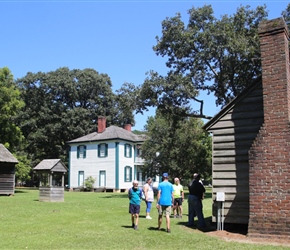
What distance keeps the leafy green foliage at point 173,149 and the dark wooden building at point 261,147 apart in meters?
26.6

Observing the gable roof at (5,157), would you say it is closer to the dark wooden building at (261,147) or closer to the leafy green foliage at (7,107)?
the leafy green foliage at (7,107)

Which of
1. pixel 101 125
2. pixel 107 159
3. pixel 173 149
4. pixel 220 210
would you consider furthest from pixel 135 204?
pixel 101 125

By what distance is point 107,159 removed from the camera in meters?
44.8

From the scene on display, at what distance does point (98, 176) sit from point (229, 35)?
24721 mm

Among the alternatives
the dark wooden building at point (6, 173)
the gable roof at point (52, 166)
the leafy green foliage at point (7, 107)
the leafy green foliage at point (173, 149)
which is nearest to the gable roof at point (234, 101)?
the gable roof at point (52, 166)

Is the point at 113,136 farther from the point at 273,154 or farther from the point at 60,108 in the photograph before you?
the point at 273,154

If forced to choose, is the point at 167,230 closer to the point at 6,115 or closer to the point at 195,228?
the point at 195,228

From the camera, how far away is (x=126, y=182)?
4491 centimetres

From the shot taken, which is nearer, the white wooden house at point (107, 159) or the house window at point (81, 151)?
the white wooden house at point (107, 159)

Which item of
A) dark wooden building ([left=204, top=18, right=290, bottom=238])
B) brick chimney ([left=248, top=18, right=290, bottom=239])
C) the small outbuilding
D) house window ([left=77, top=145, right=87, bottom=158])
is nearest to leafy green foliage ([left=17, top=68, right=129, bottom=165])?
house window ([left=77, top=145, right=87, bottom=158])

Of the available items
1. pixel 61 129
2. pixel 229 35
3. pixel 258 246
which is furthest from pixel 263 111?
pixel 61 129

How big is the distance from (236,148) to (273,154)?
1.88 metres

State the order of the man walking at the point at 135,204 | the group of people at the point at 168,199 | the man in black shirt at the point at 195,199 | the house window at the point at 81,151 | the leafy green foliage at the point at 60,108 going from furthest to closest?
the leafy green foliage at the point at 60,108, the house window at the point at 81,151, the man in black shirt at the point at 195,199, the man walking at the point at 135,204, the group of people at the point at 168,199

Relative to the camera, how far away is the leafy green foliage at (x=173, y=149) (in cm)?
3962
